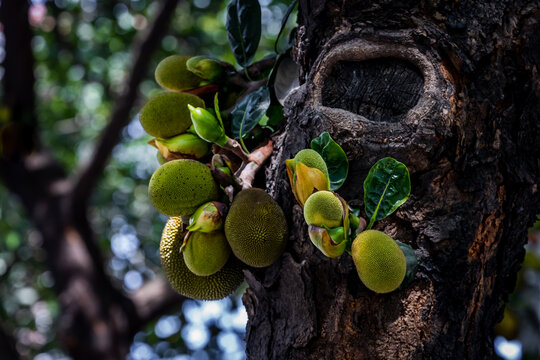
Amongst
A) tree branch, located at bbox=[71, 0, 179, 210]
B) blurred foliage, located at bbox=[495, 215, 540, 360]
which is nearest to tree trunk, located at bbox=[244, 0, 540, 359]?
blurred foliage, located at bbox=[495, 215, 540, 360]

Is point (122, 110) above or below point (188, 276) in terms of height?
below

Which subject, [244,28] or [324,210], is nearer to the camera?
[324,210]

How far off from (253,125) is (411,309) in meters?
0.32

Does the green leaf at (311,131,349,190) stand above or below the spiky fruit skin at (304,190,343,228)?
above

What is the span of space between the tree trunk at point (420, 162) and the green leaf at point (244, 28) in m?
0.18

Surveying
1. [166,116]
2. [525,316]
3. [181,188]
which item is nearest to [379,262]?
[181,188]

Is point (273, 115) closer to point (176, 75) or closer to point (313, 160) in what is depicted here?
point (176, 75)

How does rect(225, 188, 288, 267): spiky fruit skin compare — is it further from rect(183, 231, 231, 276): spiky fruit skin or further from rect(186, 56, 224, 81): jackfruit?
rect(186, 56, 224, 81): jackfruit

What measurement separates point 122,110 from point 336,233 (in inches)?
75.9

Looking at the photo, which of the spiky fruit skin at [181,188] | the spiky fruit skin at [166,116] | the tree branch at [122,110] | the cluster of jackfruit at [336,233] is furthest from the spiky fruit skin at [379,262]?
the tree branch at [122,110]

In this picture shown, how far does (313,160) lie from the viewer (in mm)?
562

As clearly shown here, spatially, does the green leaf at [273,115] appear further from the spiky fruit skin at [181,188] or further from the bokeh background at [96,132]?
the bokeh background at [96,132]

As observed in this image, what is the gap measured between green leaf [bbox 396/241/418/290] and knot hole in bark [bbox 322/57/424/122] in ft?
0.49

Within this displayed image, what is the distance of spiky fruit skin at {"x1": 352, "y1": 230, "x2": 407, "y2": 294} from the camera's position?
1.65 ft
